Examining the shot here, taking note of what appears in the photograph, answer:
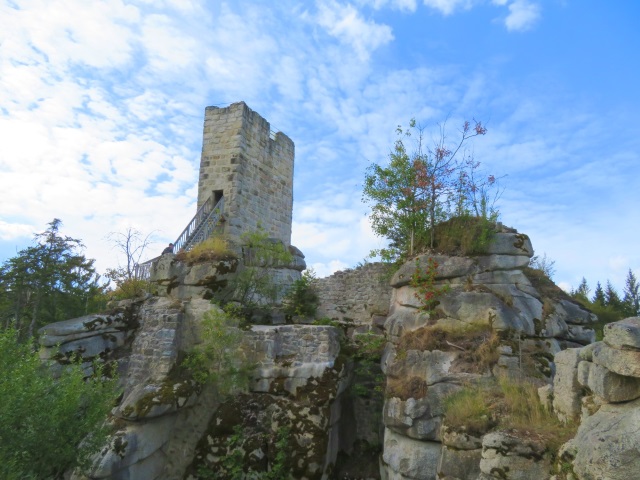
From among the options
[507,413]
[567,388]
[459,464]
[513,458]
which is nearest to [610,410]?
[567,388]

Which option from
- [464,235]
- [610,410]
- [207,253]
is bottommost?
[610,410]

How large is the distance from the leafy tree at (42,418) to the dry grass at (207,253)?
4.62 meters

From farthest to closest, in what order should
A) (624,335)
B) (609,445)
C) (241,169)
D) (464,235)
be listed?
(241,169)
(464,235)
(624,335)
(609,445)

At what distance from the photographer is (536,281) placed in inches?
494

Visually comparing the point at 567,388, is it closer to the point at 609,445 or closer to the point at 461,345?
the point at 609,445

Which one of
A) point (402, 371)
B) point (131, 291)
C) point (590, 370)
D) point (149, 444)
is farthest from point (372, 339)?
point (131, 291)

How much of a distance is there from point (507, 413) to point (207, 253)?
8546 millimetres

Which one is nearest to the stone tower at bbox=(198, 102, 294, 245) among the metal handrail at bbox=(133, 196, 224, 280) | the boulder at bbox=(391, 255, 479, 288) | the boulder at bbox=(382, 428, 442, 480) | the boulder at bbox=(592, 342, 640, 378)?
the metal handrail at bbox=(133, 196, 224, 280)

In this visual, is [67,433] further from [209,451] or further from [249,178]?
[249,178]

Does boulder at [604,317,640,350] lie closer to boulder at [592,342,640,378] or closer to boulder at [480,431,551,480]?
boulder at [592,342,640,378]

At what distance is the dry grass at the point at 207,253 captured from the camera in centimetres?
1237

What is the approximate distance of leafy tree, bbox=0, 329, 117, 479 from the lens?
638 cm

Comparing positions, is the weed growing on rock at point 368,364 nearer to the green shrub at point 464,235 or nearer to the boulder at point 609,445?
the green shrub at point 464,235

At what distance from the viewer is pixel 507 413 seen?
7039mm
